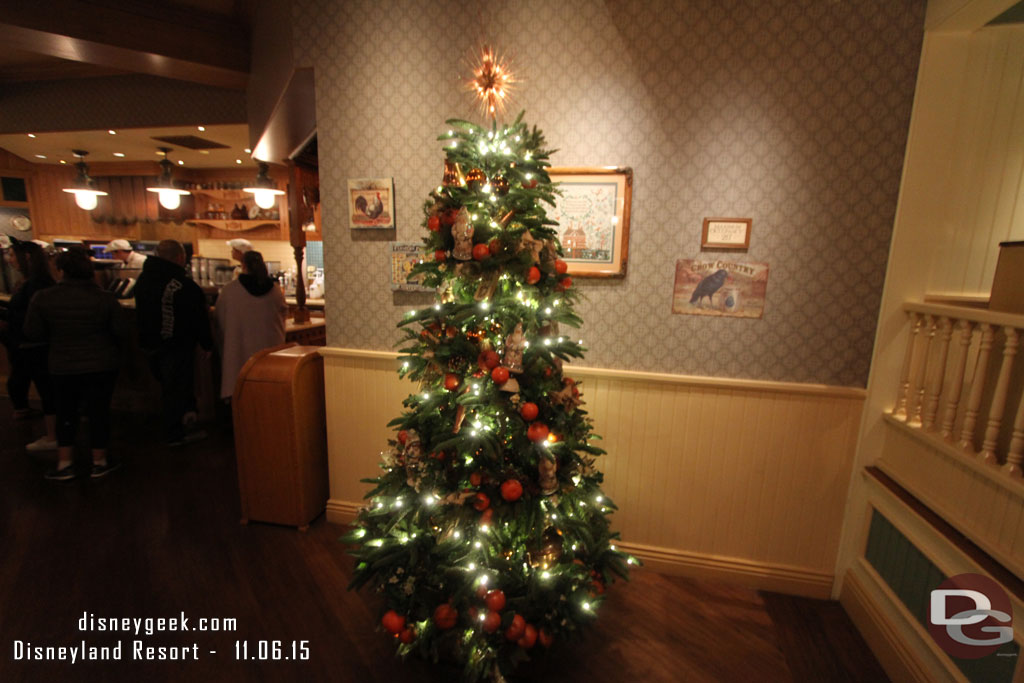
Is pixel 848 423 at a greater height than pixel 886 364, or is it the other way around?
pixel 886 364

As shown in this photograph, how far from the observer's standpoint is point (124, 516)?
2.53 metres

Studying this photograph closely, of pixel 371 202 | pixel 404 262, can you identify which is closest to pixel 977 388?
pixel 404 262

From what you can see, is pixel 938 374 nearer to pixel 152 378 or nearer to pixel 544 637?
pixel 544 637

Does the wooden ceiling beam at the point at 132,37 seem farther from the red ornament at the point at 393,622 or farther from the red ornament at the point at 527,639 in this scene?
the red ornament at the point at 527,639

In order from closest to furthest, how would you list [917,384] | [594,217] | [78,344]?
[917,384], [594,217], [78,344]

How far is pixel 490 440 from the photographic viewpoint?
146cm

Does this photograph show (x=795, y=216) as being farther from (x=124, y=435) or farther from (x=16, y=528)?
(x=124, y=435)

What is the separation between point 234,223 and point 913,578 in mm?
8106

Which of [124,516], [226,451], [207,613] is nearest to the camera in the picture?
[207,613]

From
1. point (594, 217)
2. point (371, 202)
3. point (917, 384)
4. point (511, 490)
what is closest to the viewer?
point (511, 490)

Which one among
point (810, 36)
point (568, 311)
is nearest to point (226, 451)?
point (568, 311)

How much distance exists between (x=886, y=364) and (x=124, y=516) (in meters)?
3.89

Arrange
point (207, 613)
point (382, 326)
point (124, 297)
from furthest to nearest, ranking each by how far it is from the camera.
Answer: point (124, 297), point (382, 326), point (207, 613)

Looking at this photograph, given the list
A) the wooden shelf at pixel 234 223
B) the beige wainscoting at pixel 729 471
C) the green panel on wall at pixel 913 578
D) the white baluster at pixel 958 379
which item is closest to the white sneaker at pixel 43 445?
the beige wainscoting at pixel 729 471
